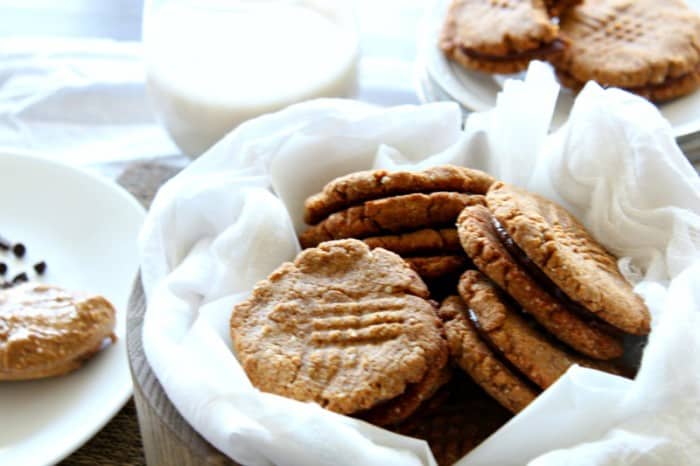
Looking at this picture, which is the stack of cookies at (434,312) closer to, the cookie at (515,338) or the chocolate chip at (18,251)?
the cookie at (515,338)

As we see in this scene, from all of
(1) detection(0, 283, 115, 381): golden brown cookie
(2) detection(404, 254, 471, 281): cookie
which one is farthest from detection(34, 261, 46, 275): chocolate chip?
(2) detection(404, 254, 471, 281): cookie

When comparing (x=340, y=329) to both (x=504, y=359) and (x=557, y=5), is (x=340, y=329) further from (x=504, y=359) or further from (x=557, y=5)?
(x=557, y=5)

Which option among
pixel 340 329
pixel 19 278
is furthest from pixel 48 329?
pixel 340 329

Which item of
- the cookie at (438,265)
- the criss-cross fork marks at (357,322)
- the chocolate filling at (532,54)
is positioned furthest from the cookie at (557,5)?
the criss-cross fork marks at (357,322)

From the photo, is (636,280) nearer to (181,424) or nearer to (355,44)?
(181,424)

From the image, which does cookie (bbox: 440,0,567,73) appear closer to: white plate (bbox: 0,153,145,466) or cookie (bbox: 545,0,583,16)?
cookie (bbox: 545,0,583,16)

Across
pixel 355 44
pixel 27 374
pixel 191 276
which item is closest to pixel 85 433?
pixel 27 374
